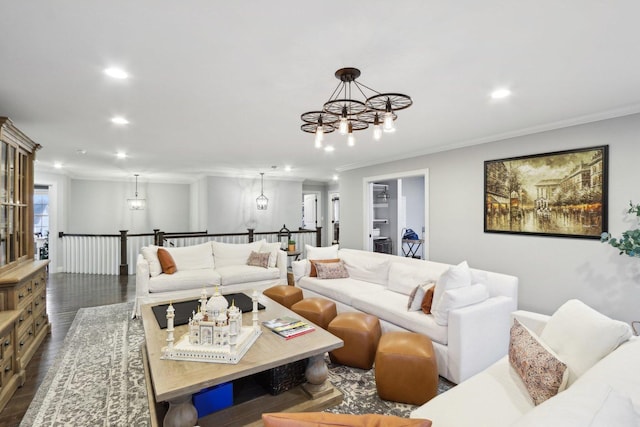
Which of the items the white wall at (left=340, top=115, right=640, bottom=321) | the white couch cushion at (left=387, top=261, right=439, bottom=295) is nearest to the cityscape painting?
the white wall at (left=340, top=115, right=640, bottom=321)

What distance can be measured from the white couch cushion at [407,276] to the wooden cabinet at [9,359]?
3.60m

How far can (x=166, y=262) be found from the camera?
4793mm

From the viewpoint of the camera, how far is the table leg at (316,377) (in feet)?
7.56

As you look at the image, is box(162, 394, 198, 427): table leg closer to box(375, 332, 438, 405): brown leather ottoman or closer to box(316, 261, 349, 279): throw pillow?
box(375, 332, 438, 405): brown leather ottoman

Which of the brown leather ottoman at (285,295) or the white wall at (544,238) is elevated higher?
the white wall at (544,238)

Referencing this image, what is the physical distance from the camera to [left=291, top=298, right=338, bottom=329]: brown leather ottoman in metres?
3.38

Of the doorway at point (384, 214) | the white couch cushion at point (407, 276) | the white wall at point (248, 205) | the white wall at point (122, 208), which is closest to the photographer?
the white couch cushion at point (407, 276)

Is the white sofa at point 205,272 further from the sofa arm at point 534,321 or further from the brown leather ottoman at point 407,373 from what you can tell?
the sofa arm at point 534,321

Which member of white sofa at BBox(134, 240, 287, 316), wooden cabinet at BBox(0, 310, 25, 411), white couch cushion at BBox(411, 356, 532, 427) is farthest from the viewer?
white sofa at BBox(134, 240, 287, 316)

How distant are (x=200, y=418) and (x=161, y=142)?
147 inches

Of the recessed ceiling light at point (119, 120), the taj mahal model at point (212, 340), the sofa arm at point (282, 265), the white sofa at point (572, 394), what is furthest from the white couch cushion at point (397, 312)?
the recessed ceiling light at point (119, 120)

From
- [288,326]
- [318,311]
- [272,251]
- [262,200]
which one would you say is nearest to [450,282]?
[318,311]

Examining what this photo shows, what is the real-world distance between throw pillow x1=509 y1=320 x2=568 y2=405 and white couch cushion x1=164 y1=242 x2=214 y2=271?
453cm

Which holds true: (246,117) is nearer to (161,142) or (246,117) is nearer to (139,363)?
(161,142)
